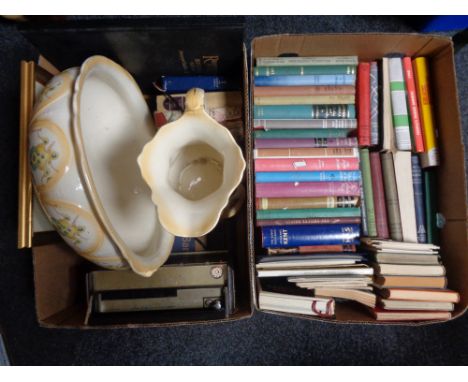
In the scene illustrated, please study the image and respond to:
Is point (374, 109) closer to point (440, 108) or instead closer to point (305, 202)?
point (440, 108)

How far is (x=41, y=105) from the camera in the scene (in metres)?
0.49

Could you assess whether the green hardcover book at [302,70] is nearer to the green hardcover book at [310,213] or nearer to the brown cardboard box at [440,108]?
the brown cardboard box at [440,108]

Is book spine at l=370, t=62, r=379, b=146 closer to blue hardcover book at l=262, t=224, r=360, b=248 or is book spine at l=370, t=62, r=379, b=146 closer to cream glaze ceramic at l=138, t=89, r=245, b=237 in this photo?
blue hardcover book at l=262, t=224, r=360, b=248

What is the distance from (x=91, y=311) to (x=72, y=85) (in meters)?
0.51

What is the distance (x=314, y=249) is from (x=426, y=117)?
16.2 inches

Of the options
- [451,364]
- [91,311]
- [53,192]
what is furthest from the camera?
[451,364]

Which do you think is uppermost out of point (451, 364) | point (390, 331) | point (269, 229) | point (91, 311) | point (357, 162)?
point (357, 162)

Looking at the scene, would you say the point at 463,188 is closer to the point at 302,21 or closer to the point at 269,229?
the point at 269,229

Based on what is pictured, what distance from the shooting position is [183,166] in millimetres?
662

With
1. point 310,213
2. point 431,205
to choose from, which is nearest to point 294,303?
point 310,213

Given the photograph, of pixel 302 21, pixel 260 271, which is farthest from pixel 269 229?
pixel 302 21

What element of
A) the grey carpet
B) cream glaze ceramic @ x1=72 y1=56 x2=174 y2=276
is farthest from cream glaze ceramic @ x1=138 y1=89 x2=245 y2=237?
the grey carpet

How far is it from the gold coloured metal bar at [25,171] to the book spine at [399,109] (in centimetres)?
78

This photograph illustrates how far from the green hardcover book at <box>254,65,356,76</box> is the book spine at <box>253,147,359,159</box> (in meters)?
0.18
